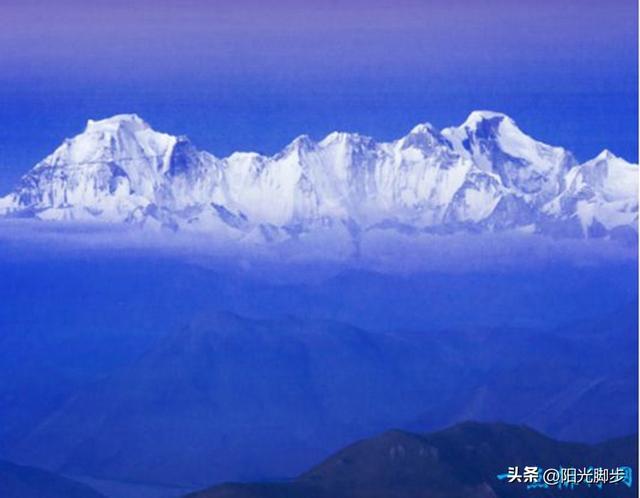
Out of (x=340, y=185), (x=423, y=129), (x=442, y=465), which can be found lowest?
(x=442, y=465)

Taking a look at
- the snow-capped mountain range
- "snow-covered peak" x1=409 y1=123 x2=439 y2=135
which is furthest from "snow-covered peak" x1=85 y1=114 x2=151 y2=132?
"snow-covered peak" x1=409 y1=123 x2=439 y2=135

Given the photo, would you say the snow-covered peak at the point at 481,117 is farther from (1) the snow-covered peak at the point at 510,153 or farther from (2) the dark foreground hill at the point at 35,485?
(2) the dark foreground hill at the point at 35,485

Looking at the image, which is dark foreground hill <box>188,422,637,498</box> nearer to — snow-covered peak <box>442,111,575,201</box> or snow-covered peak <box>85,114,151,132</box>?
snow-covered peak <box>442,111,575,201</box>

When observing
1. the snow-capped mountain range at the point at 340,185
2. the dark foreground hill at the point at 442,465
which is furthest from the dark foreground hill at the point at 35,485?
the snow-capped mountain range at the point at 340,185

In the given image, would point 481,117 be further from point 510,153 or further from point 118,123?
point 118,123

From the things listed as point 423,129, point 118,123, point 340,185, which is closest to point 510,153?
point 423,129

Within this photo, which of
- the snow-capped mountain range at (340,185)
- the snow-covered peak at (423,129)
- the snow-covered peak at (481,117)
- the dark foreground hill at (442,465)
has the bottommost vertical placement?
the dark foreground hill at (442,465)
